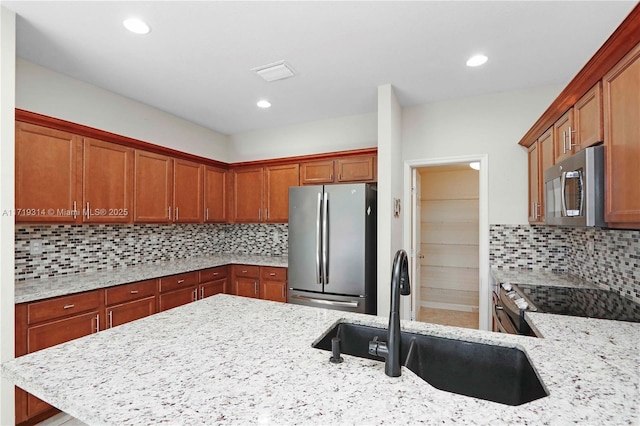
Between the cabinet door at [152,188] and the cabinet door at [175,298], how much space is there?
0.77 metres

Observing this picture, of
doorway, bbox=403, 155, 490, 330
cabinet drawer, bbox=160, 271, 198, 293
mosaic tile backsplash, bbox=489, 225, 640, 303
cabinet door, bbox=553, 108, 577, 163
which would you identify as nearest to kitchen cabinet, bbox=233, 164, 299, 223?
cabinet drawer, bbox=160, 271, 198, 293

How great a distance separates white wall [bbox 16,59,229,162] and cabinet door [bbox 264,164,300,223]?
3.49ft

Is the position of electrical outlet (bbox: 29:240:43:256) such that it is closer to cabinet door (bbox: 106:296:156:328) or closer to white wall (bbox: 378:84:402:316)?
cabinet door (bbox: 106:296:156:328)

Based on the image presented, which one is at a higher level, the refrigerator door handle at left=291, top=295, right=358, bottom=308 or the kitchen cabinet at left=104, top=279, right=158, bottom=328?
the kitchen cabinet at left=104, top=279, right=158, bottom=328

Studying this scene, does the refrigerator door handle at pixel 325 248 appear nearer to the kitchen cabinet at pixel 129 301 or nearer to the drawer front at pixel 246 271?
the drawer front at pixel 246 271

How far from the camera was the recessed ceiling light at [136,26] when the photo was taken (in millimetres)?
2008

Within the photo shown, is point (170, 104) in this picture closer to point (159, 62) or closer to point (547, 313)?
point (159, 62)

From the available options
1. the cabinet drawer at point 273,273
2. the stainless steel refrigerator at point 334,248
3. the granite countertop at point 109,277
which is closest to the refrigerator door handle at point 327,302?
the stainless steel refrigerator at point 334,248

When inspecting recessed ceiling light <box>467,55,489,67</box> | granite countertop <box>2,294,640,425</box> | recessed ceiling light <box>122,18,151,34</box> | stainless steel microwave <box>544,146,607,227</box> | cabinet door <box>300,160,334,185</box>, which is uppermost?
recessed ceiling light <box>122,18,151,34</box>

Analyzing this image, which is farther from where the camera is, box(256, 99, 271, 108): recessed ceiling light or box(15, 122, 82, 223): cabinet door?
box(256, 99, 271, 108): recessed ceiling light

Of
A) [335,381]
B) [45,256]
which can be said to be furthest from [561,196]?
[45,256]

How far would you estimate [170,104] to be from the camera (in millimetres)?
3469

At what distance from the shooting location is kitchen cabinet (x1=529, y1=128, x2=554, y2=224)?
2515 mm

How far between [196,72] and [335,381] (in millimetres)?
2701
